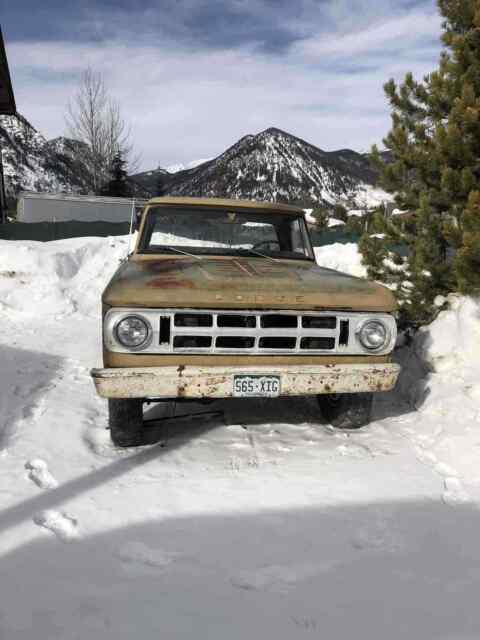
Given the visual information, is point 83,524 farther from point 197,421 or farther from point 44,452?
point 197,421

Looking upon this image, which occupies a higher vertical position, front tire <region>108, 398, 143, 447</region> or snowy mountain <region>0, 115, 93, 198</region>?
snowy mountain <region>0, 115, 93, 198</region>

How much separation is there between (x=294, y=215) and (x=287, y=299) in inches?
69.0

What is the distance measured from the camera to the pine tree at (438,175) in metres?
4.71

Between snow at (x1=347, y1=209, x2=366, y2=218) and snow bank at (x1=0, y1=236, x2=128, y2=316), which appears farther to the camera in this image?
snow bank at (x1=0, y1=236, x2=128, y2=316)

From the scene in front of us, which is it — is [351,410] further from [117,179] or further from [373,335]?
[117,179]

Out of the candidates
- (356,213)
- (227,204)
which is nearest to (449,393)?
(227,204)

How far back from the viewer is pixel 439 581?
7.43ft

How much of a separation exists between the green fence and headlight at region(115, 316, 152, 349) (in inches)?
650

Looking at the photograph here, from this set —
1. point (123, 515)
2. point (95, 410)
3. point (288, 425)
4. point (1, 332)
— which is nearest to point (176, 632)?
point (123, 515)

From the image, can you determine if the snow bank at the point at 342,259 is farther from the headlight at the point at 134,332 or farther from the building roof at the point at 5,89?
the building roof at the point at 5,89

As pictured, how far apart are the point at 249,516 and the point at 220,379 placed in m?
0.86

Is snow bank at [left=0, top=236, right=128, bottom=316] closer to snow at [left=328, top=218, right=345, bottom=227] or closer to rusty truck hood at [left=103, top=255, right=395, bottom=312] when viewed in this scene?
snow at [left=328, top=218, right=345, bottom=227]

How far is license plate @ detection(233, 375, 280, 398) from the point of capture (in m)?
3.30

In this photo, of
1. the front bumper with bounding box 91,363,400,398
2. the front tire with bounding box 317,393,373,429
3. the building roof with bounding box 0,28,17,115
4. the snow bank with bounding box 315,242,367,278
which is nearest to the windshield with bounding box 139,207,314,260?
the front tire with bounding box 317,393,373,429
